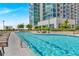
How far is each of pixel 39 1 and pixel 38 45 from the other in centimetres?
131

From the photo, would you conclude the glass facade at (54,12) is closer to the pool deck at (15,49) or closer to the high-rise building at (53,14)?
the high-rise building at (53,14)

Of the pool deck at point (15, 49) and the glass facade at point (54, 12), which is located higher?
the glass facade at point (54, 12)

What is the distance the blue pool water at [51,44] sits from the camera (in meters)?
6.00

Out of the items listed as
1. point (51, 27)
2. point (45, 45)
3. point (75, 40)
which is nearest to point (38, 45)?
point (45, 45)

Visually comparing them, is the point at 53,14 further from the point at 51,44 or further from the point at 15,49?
the point at 15,49

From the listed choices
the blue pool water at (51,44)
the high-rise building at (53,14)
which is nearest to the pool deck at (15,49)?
the blue pool water at (51,44)

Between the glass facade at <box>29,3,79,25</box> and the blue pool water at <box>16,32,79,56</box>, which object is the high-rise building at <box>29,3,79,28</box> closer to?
the glass facade at <box>29,3,79,25</box>

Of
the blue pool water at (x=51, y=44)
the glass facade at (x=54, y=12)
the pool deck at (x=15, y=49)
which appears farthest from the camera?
the glass facade at (x=54, y=12)

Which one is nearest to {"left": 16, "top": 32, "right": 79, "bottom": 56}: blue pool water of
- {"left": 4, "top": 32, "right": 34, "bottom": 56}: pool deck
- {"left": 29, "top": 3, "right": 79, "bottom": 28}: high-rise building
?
{"left": 4, "top": 32, "right": 34, "bottom": 56}: pool deck

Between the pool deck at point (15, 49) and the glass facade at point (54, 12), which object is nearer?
the pool deck at point (15, 49)

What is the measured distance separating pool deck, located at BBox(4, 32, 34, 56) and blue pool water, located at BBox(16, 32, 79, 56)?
0.64 ft

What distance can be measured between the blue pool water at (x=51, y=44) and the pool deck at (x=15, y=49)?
0.19 m

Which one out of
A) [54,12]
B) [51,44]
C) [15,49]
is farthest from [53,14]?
[15,49]

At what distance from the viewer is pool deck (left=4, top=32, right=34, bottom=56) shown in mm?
5804
